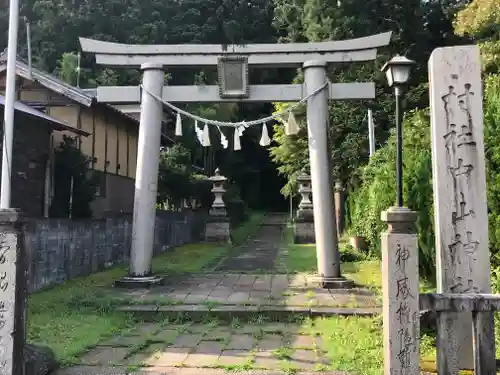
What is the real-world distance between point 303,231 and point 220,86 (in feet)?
39.9

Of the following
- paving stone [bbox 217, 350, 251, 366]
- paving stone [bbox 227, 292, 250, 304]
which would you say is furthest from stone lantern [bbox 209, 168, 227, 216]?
paving stone [bbox 217, 350, 251, 366]

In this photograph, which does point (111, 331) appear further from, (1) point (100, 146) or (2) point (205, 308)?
(1) point (100, 146)

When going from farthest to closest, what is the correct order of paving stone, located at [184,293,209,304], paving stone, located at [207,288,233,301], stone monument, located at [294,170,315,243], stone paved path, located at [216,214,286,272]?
stone monument, located at [294,170,315,243] < stone paved path, located at [216,214,286,272] < paving stone, located at [207,288,233,301] < paving stone, located at [184,293,209,304]

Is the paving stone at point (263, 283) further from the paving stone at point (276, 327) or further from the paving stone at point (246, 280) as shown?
the paving stone at point (276, 327)

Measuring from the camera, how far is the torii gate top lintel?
10523 mm

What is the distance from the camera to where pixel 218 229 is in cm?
2200

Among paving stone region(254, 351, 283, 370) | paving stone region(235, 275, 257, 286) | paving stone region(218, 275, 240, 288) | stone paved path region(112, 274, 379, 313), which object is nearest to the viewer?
paving stone region(254, 351, 283, 370)

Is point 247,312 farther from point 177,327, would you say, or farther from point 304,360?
point 304,360

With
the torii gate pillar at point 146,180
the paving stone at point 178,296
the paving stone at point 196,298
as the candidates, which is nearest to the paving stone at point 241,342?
the paving stone at point 196,298

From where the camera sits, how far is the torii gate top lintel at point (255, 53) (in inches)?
414

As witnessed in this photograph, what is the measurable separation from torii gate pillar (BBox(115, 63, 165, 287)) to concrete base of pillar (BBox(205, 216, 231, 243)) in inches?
456

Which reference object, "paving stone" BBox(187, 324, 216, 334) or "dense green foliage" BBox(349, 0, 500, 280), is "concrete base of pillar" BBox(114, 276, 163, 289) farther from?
"dense green foliage" BBox(349, 0, 500, 280)

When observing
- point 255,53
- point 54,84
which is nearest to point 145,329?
point 255,53

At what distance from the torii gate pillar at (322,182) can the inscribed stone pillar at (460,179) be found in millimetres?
4580
